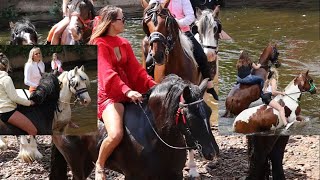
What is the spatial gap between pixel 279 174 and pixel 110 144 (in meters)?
1.78

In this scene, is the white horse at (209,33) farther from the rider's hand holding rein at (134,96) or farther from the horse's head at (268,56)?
the rider's hand holding rein at (134,96)

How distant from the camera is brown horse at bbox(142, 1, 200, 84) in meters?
4.79

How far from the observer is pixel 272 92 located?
14.8 feet

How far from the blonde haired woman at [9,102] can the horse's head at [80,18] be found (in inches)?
27.3

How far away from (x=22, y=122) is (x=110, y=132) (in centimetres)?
74

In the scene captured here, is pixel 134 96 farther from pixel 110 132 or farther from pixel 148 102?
pixel 110 132

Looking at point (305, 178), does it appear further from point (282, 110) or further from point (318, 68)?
point (318, 68)

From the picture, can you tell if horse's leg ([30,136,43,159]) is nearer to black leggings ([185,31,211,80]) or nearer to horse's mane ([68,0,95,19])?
horse's mane ([68,0,95,19])

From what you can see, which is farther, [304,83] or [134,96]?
[304,83]

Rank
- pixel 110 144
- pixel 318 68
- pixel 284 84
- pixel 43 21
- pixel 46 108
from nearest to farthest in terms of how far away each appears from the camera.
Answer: pixel 110 144 → pixel 46 108 → pixel 284 84 → pixel 318 68 → pixel 43 21

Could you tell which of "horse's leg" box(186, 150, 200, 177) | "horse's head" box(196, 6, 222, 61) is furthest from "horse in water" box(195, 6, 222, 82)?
"horse's leg" box(186, 150, 200, 177)

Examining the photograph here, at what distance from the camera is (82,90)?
14.1 feet

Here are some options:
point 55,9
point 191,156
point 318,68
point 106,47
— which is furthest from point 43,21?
point 106,47

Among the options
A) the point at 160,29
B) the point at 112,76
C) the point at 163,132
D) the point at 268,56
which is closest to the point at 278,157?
the point at 268,56
